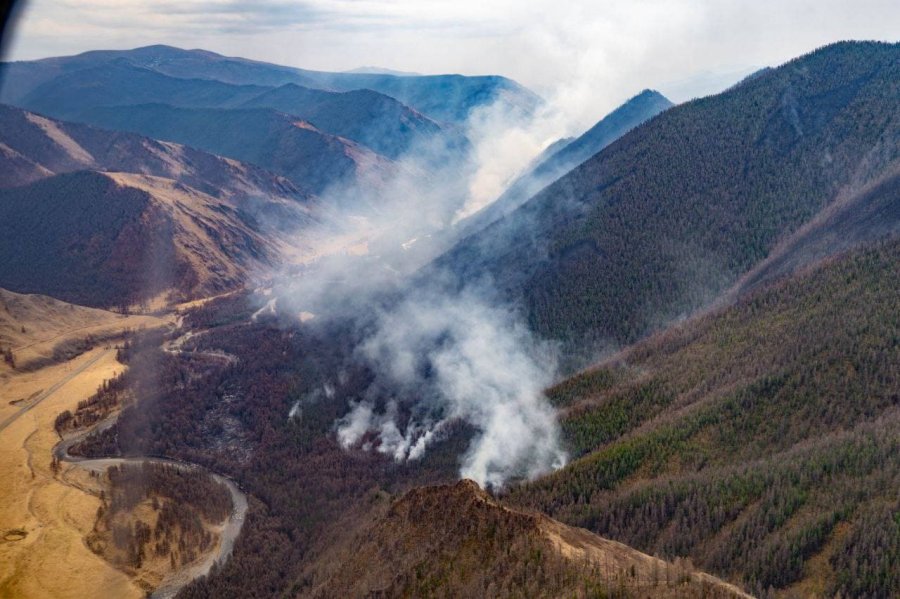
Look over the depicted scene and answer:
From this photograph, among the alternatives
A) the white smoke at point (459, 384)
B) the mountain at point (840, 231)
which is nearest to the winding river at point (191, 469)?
the white smoke at point (459, 384)

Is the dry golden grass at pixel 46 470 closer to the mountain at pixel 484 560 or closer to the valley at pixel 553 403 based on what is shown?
the valley at pixel 553 403

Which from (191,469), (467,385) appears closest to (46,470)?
(191,469)

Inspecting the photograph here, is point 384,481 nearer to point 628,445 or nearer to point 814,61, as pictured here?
point 628,445

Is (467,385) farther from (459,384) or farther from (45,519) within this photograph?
(45,519)

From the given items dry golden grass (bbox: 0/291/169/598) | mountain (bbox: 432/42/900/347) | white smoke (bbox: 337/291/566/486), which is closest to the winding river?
dry golden grass (bbox: 0/291/169/598)

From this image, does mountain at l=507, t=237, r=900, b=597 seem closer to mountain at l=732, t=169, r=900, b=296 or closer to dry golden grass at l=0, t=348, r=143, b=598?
mountain at l=732, t=169, r=900, b=296

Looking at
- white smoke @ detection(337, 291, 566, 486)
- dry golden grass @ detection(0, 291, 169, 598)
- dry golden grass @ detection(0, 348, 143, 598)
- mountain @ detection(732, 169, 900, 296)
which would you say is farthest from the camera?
mountain @ detection(732, 169, 900, 296)
